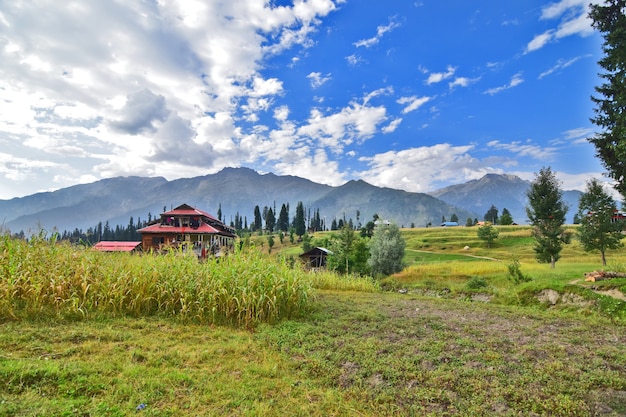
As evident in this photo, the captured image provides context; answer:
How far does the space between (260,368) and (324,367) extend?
2.58ft

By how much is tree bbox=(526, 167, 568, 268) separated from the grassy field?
16092mm

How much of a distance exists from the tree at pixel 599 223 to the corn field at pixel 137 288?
22.3m

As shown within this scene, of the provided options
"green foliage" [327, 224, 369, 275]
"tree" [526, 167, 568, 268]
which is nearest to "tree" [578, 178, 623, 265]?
"tree" [526, 167, 568, 268]

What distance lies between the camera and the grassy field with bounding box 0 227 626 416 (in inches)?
116

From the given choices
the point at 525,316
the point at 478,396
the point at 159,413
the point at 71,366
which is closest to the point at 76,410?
the point at 159,413

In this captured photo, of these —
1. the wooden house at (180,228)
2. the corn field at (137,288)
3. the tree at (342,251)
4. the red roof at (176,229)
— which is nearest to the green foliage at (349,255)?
the tree at (342,251)

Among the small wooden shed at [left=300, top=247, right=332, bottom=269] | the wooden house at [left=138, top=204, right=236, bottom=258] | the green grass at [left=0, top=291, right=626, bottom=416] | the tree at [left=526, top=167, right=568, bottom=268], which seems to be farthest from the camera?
the small wooden shed at [left=300, top=247, right=332, bottom=269]

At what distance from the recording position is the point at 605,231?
64.4 ft

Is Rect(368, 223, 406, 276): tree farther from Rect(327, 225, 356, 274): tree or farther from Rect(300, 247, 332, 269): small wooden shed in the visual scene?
Rect(300, 247, 332, 269): small wooden shed

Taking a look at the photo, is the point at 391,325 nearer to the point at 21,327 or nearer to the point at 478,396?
the point at 478,396

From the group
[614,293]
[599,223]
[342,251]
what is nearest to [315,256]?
[342,251]

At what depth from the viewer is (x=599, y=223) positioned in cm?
1984

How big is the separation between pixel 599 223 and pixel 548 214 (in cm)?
270

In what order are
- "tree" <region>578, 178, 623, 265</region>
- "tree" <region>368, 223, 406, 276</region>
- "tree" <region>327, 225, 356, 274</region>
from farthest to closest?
1. "tree" <region>368, 223, 406, 276</region>
2. "tree" <region>327, 225, 356, 274</region>
3. "tree" <region>578, 178, 623, 265</region>
